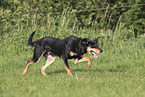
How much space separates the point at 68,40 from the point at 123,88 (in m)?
2.82

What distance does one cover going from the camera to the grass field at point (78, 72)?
5.21m

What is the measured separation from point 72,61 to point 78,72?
2040 mm

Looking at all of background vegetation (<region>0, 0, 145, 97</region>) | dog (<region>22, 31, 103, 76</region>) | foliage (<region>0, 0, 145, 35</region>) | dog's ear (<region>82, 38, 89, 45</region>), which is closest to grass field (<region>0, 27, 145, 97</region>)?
background vegetation (<region>0, 0, 145, 97</region>)

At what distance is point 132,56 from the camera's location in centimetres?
1079

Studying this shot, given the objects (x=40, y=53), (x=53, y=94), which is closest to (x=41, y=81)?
(x=40, y=53)

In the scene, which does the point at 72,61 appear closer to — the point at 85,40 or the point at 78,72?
the point at 78,72

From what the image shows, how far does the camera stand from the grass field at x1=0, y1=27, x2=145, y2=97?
5209 millimetres

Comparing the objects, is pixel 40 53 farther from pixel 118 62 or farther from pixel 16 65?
pixel 118 62

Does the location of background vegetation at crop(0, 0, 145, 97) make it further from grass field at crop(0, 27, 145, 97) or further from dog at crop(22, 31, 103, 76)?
dog at crop(22, 31, 103, 76)

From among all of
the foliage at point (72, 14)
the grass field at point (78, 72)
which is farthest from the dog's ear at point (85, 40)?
the foliage at point (72, 14)

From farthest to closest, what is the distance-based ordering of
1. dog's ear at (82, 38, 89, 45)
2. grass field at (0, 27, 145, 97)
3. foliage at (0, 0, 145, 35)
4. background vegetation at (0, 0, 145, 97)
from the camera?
1. foliage at (0, 0, 145, 35)
2. dog's ear at (82, 38, 89, 45)
3. background vegetation at (0, 0, 145, 97)
4. grass field at (0, 27, 145, 97)

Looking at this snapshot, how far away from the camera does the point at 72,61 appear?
416 inches

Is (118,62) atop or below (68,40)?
below

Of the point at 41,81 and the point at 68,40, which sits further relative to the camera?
the point at 68,40
